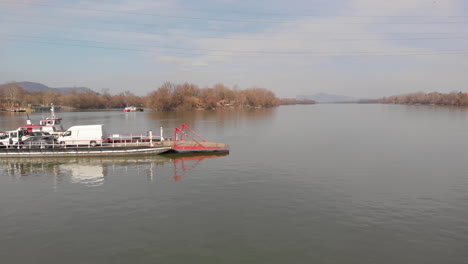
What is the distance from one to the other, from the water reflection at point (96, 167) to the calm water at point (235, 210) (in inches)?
6.2

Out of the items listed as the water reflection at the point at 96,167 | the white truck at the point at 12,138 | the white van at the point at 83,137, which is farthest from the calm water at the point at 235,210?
the white truck at the point at 12,138

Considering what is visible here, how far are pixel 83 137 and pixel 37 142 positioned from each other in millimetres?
6248

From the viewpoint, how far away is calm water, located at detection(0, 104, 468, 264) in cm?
1641

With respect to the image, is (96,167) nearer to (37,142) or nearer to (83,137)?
(83,137)

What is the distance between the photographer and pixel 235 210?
22094 millimetres

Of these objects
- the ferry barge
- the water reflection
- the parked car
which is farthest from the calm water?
the parked car

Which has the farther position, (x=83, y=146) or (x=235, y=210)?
(x=83, y=146)

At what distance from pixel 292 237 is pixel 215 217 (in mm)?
5746

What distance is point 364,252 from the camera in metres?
16.3

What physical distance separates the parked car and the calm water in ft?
9.76

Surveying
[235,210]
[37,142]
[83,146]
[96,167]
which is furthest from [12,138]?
[235,210]

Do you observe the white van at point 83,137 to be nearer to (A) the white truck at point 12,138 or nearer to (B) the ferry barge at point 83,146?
(B) the ferry barge at point 83,146

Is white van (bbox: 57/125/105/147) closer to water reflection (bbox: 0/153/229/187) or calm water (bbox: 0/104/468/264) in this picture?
water reflection (bbox: 0/153/229/187)

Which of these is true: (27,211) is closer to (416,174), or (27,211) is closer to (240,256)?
(240,256)
